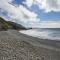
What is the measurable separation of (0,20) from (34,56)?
18272 mm

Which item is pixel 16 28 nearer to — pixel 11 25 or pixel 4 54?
pixel 11 25

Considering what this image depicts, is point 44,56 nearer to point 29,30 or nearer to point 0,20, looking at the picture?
point 29,30

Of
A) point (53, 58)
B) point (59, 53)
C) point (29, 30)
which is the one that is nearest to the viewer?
point (53, 58)

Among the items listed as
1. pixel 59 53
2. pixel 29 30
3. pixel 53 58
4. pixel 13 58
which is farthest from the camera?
pixel 29 30

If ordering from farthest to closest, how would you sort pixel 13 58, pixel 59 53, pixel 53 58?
pixel 59 53
pixel 53 58
pixel 13 58

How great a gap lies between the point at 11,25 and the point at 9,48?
633 inches

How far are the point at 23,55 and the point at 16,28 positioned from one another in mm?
17542

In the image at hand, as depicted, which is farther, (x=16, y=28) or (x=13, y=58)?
(x=16, y=28)

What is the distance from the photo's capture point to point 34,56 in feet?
40.1

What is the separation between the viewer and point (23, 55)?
40.2 feet

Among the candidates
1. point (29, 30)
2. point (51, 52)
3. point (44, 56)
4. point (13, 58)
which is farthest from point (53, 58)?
point (29, 30)

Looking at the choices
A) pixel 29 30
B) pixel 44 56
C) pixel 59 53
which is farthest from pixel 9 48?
pixel 29 30

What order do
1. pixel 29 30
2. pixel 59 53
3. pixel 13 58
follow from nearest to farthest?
pixel 13 58
pixel 59 53
pixel 29 30

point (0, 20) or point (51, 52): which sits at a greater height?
point (0, 20)
